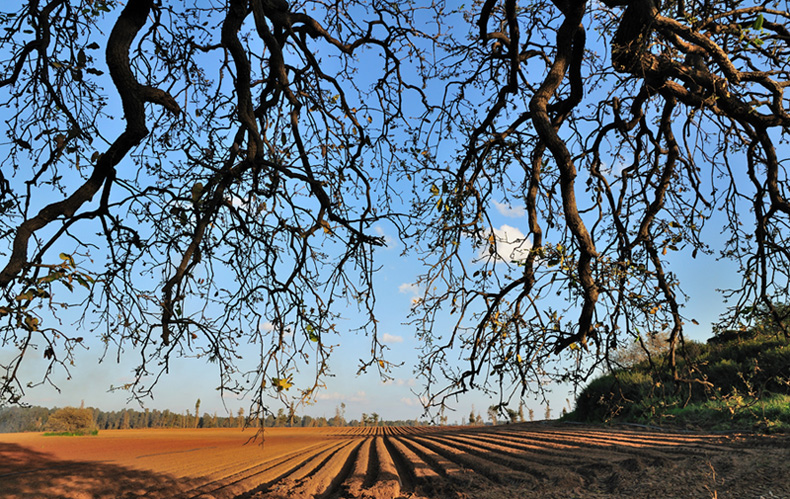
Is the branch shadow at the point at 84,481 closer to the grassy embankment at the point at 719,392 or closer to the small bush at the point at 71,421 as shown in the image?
the grassy embankment at the point at 719,392

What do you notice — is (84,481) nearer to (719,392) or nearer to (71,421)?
(719,392)

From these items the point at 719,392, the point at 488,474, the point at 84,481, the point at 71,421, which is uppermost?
the point at 719,392

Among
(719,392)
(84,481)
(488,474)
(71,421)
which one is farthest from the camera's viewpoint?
(71,421)

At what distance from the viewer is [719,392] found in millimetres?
6223

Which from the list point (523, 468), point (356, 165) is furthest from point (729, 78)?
point (523, 468)

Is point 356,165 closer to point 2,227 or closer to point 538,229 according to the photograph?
point 538,229

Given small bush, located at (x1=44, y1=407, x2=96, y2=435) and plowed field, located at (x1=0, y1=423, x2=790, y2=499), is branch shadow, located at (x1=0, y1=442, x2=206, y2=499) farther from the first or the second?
small bush, located at (x1=44, y1=407, x2=96, y2=435)

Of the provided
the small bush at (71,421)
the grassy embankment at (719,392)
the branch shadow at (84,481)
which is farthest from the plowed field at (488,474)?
the small bush at (71,421)

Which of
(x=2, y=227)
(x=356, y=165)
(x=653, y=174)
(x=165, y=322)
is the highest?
(x=653, y=174)

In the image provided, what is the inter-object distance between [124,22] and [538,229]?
4374mm

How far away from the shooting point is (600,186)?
223 inches

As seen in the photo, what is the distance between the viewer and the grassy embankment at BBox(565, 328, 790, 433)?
7082 mm

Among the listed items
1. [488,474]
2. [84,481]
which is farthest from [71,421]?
[488,474]

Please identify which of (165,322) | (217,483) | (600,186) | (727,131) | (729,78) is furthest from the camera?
(217,483)
